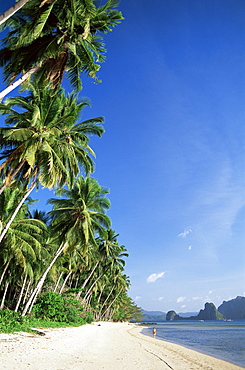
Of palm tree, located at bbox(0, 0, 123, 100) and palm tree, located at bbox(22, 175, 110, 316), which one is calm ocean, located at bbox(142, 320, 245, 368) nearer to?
palm tree, located at bbox(22, 175, 110, 316)

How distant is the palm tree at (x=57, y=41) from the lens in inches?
377

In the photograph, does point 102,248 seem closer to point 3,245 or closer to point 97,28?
point 3,245

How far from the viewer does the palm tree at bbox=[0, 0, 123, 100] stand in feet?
31.4

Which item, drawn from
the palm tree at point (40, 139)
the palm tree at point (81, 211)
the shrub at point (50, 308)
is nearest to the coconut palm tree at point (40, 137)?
the palm tree at point (40, 139)

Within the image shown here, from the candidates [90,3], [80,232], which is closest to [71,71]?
[90,3]

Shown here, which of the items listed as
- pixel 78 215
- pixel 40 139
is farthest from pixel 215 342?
pixel 40 139

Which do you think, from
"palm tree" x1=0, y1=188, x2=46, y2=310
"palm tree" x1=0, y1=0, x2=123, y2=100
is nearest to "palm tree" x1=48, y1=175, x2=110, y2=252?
"palm tree" x1=0, y1=188, x2=46, y2=310

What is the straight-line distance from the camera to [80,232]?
18094 millimetres

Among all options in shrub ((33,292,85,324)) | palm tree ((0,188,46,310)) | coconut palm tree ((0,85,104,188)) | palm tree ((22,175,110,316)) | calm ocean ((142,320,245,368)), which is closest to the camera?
coconut palm tree ((0,85,104,188))

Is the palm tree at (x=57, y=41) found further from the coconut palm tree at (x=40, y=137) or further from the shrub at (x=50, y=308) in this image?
the shrub at (x=50, y=308)

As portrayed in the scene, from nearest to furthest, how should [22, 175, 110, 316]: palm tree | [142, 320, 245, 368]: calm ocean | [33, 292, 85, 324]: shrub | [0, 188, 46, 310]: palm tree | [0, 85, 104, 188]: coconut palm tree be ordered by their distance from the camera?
[0, 85, 104, 188]: coconut palm tree → [142, 320, 245, 368]: calm ocean → [0, 188, 46, 310]: palm tree → [22, 175, 110, 316]: palm tree → [33, 292, 85, 324]: shrub

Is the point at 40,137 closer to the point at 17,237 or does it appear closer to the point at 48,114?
the point at 48,114

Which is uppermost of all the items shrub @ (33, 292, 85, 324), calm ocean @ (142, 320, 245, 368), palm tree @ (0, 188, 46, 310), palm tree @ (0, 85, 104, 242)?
palm tree @ (0, 85, 104, 242)

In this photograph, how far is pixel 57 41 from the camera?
33.1 ft
